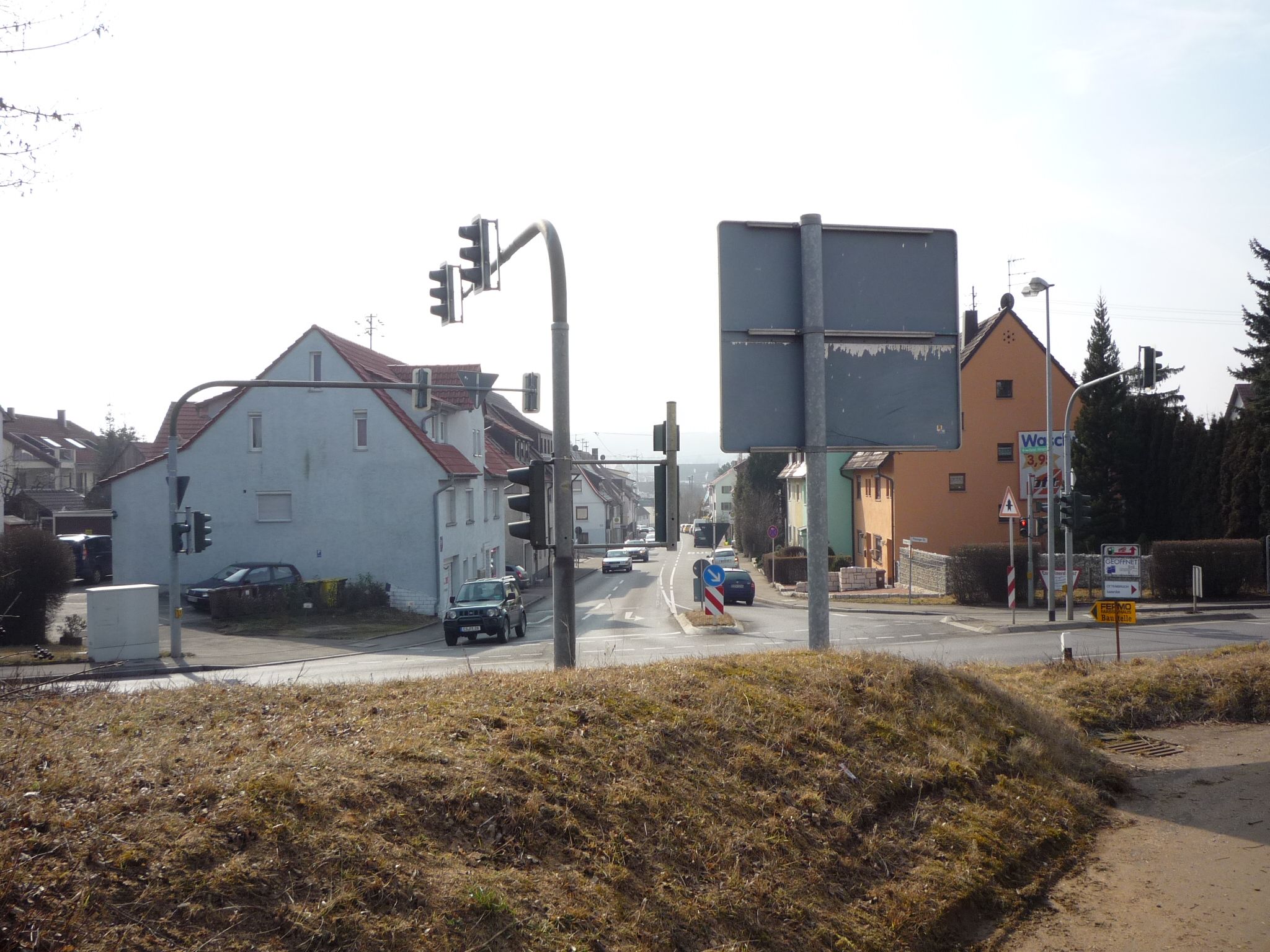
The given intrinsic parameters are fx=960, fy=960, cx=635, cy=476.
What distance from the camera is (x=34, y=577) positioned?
24.9 meters

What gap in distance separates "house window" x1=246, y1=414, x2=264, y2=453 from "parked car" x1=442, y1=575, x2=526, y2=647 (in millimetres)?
12917

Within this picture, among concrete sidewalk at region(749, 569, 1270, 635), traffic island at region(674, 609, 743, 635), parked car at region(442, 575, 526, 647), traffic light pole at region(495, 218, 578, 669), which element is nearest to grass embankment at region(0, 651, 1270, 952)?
traffic light pole at region(495, 218, 578, 669)

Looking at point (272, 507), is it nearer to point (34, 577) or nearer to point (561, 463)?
point (34, 577)

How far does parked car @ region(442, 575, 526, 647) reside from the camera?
2711 cm

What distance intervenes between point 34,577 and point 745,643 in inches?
726

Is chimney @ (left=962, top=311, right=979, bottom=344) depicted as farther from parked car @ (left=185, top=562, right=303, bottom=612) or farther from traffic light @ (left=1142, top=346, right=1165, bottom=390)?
parked car @ (left=185, top=562, right=303, bottom=612)

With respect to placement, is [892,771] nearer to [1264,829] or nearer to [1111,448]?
[1264,829]

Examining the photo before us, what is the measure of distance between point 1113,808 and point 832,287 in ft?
16.2

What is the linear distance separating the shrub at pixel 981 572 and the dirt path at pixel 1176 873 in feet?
84.7

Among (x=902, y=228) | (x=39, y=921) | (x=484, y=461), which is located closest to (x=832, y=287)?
(x=902, y=228)

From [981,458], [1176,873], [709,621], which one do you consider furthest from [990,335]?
[1176,873]

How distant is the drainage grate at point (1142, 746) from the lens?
9586 mm

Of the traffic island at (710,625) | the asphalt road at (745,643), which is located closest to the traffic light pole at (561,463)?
the asphalt road at (745,643)

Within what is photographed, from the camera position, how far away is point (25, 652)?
21594 millimetres
